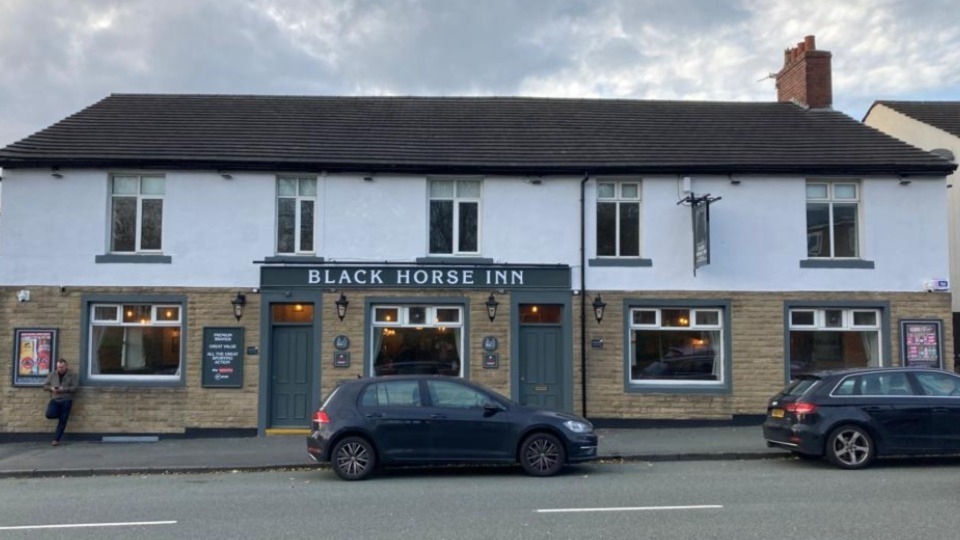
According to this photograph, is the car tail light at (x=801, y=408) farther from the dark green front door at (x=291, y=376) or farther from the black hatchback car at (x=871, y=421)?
the dark green front door at (x=291, y=376)

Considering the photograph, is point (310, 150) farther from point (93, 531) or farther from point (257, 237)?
point (93, 531)

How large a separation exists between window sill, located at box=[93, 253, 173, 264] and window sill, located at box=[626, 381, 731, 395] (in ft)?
29.6

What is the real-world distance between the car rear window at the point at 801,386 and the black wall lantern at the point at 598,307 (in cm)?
419

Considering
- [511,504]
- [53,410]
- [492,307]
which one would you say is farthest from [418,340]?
[511,504]

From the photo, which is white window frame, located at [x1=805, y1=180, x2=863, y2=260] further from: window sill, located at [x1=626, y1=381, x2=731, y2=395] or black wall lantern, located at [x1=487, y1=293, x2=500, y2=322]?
black wall lantern, located at [x1=487, y1=293, x2=500, y2=322]

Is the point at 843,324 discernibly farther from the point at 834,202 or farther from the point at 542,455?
the point at 542,455

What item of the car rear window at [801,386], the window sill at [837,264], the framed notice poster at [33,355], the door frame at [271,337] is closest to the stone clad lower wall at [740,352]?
the window sill at [837,264]

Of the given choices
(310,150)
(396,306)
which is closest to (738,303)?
(396,306)

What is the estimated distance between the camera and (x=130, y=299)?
49.9ft

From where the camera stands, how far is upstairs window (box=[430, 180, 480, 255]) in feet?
51.7

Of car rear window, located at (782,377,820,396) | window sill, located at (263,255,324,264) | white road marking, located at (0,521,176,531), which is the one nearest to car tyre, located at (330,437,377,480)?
white road marking, located at (0,521,176,531)

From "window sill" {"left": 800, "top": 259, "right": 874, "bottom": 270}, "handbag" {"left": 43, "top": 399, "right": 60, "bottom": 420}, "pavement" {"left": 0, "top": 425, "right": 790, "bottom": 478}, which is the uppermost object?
"window sill" {"left": 800, "top": 259, "right": 874, "bottom": 270}

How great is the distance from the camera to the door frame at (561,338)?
15375mm

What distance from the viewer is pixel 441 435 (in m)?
10.6
